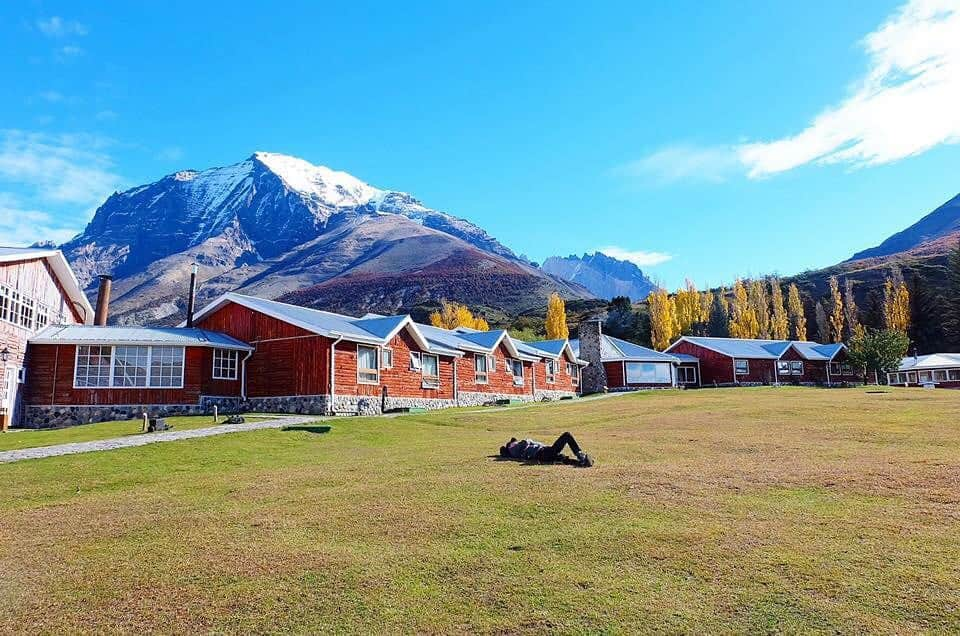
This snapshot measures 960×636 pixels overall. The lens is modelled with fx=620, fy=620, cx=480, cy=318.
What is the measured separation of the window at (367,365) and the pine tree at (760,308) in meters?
69.2

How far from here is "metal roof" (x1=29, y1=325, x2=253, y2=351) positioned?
2656 cm

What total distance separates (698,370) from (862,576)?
187ft

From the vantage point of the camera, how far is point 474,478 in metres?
11.3

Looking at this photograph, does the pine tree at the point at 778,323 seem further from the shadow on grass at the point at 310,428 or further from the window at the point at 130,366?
the window at the point at 130,366

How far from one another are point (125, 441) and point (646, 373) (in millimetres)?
45754

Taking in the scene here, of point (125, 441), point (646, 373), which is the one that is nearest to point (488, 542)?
point (125, 441)

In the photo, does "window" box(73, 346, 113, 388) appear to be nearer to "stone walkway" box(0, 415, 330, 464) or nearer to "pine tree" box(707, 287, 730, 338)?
"stone walkway" box(0, 415, 330, 464)

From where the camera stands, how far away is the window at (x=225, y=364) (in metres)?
28.7

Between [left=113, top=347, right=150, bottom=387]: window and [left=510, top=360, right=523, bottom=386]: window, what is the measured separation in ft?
74.3

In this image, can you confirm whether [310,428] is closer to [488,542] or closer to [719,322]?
[488,542]

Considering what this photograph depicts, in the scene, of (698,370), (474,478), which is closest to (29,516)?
(474,478)

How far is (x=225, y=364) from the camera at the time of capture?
29109mm

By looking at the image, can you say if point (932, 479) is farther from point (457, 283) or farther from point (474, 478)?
point (457, 283)

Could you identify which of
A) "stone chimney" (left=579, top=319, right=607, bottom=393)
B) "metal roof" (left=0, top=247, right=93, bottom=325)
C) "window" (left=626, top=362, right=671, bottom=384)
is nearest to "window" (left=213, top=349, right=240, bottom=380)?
"metal roof" (left=0, top=247, right=93, bottom=325)
